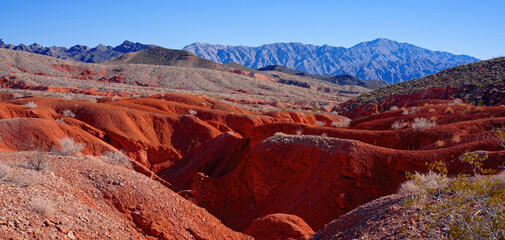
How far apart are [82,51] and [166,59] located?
85.0 meters

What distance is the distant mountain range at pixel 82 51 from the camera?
543 ft

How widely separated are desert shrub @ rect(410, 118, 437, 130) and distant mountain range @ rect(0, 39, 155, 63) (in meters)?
166

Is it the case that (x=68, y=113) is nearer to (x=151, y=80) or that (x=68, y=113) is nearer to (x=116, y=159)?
(x=116, y=159)

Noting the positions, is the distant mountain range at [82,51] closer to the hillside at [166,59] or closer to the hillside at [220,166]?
the hillside at [166,59]

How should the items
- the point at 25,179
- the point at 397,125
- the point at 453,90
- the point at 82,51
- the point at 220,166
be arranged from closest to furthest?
the point at 25,179
the point at 220,166
the point at 397,125
the point at 453,90
the point at 82,51

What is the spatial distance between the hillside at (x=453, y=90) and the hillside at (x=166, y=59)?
225 feet

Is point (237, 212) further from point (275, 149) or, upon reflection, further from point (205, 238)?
point (205, 238)

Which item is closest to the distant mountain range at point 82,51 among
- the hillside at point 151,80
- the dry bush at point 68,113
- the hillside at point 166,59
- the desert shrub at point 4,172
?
the hillside at point 166,59

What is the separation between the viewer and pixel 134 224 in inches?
321

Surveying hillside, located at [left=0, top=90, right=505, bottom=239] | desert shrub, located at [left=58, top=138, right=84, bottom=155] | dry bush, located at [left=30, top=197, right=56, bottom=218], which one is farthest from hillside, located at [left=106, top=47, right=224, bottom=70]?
dry bush, located at [left=30, top=197, right=56, bottom=218]

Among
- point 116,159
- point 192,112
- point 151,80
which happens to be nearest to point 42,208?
point 116,159

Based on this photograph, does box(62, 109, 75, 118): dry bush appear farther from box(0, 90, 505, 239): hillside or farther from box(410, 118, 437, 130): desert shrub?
box(410, 118, 437, 130): desert shrub

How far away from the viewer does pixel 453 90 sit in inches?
1553

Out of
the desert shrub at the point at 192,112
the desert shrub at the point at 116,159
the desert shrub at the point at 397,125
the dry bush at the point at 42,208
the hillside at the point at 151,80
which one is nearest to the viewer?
the dry bush at the point at 42,208
